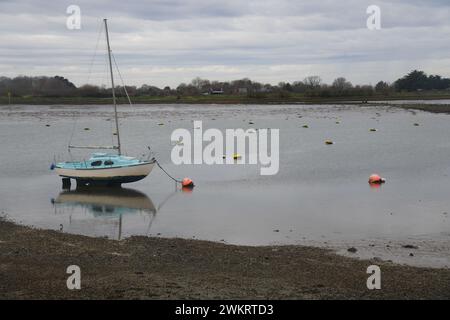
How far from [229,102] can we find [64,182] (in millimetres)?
115886

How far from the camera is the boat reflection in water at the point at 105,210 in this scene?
2147cm

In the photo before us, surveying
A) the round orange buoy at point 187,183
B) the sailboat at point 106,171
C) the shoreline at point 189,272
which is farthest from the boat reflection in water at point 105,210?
the round orange buoy at point 187,183

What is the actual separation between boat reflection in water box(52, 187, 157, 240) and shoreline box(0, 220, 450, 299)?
6.36 feet

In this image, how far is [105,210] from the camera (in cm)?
2497

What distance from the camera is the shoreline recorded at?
1287 centimetres

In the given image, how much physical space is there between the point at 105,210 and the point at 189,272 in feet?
35.5

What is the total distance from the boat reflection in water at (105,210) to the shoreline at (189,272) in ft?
6.36

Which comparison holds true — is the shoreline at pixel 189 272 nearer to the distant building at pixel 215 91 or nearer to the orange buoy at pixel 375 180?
the orange buoy at pixel 375 180

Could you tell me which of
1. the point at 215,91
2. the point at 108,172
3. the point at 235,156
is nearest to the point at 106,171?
the point at 108,172

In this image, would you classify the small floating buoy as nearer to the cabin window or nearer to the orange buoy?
the orange buoy

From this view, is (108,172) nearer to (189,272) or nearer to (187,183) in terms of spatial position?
(187,183)

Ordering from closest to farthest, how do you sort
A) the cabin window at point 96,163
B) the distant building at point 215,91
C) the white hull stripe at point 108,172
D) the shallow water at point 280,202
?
the shallow water at point 280,202 → the white hull stripe at point 108,172 → the cabin window at point 96,163 → the distant building at point 215,91

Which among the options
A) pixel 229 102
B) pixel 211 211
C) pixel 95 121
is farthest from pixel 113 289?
pixel 229 102
